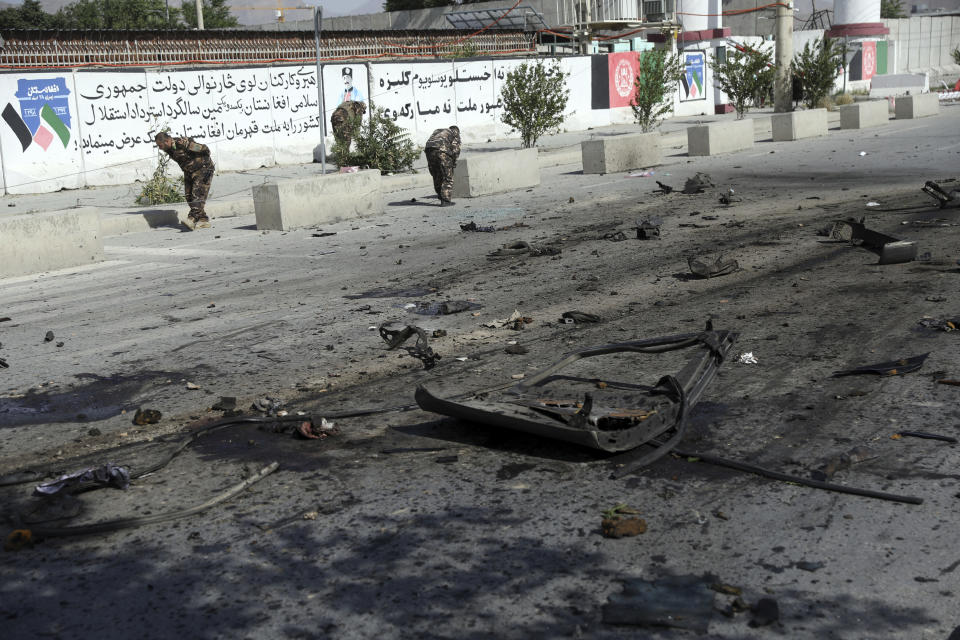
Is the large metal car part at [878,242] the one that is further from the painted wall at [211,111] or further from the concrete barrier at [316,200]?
the painted wall at [211,111]

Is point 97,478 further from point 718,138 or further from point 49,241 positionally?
point 718,138

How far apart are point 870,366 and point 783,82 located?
31499 mm

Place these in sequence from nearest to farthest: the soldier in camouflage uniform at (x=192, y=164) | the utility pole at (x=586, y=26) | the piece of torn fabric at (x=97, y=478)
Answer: the piece of torn fabric at (x=97, y=478), the soldier in camouflage uniform at (x=192, y=164), the utility pole at (x=586, y=26)

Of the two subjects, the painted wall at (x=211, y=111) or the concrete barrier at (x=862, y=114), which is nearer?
the painted wall at (x=211, y=111)

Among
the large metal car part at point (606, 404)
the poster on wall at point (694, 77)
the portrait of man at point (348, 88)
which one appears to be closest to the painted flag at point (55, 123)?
the portrait of man at point (348, 88)

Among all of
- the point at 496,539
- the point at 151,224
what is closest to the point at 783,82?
the point at 151,224

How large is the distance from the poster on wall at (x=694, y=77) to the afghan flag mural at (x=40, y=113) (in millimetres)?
26208

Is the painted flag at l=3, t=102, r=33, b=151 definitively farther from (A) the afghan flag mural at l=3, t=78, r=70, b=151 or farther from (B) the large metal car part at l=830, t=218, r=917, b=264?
(B) the large metal car part at l=830, t=218, r=917, b=264

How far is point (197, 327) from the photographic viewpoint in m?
8.05

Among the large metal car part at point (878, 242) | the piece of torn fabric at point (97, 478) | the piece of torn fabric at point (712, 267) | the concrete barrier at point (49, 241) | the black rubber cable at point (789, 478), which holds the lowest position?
the black rubber cable at point (789, 478)

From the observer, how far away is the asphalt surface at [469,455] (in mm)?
3340

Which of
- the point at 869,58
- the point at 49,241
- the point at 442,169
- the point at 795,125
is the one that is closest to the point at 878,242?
the point at 442,169

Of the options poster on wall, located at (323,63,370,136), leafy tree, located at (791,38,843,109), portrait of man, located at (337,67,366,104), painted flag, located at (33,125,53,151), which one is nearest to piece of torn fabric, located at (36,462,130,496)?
painted flag, located at (33,125,53,151)

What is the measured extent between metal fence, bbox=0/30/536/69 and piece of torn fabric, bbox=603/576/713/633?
21.3 m
